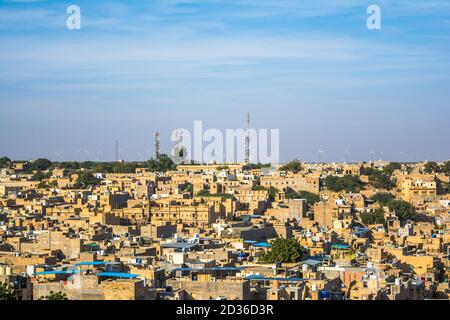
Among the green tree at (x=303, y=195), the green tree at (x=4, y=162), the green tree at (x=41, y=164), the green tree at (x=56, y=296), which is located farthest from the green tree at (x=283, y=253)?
the green tree at (x=4, y=162)

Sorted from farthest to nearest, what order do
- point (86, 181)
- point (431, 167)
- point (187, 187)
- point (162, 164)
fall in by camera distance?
point (162, 164) < point (431, 167) < point (86, 181) < point (187, 187)

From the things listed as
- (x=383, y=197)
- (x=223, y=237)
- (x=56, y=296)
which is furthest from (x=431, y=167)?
(x=56, y=296)

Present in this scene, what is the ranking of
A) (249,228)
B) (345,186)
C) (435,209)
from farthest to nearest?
1. (345,186)
2. (435,209)
3. (249,228)

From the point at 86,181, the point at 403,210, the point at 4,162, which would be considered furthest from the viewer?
the point at 4,162

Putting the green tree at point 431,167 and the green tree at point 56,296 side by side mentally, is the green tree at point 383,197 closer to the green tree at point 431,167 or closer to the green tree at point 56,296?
the green tree at point 431,167

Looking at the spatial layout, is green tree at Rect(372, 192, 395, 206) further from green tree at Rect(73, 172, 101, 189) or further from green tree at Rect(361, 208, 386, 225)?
green tree at Rect(73, 172, 101, 189)

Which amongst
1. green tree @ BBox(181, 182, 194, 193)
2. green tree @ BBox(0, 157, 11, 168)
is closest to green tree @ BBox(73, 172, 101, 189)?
green tree @ BBox(181, 182, 194, 193)

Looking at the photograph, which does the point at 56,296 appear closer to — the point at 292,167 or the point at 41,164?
the point at 292,167
